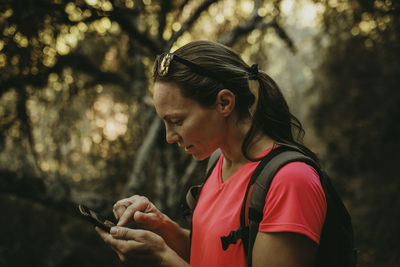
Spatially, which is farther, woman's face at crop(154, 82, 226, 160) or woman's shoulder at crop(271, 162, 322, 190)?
woman's face at crop(154, 82, 226, 160)

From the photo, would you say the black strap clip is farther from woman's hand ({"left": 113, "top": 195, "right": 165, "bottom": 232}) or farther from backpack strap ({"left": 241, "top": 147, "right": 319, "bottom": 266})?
woman's hand ({"left": 113, "top": 195, "right": 165, "bottom": 232})

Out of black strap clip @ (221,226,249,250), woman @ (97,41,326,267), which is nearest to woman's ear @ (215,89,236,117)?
woman @ (97,41,326,267)

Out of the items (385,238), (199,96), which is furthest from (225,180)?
(385,238)

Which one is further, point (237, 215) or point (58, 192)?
point (58, 192)

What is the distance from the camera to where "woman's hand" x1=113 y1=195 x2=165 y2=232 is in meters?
1.52

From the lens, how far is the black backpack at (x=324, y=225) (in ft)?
A: 3.90

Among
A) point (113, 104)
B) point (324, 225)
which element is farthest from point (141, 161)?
point (324, 225)

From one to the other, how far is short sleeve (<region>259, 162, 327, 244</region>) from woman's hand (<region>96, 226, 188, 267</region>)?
1.41 ft

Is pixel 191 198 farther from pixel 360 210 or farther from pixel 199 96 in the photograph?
pixel 360 210

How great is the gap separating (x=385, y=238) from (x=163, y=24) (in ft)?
18.0

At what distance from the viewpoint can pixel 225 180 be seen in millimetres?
1573

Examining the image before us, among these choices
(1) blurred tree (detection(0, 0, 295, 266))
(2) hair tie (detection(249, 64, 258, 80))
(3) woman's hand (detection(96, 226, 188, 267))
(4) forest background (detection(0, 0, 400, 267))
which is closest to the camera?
(3) woman's hand (detection(96, 226, 188, 267))

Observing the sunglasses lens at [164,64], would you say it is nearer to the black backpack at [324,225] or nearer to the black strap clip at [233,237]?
the black backpack at [324,225]

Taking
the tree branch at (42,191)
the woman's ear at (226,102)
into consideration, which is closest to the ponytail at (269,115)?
the woman's ear at (226,102)
